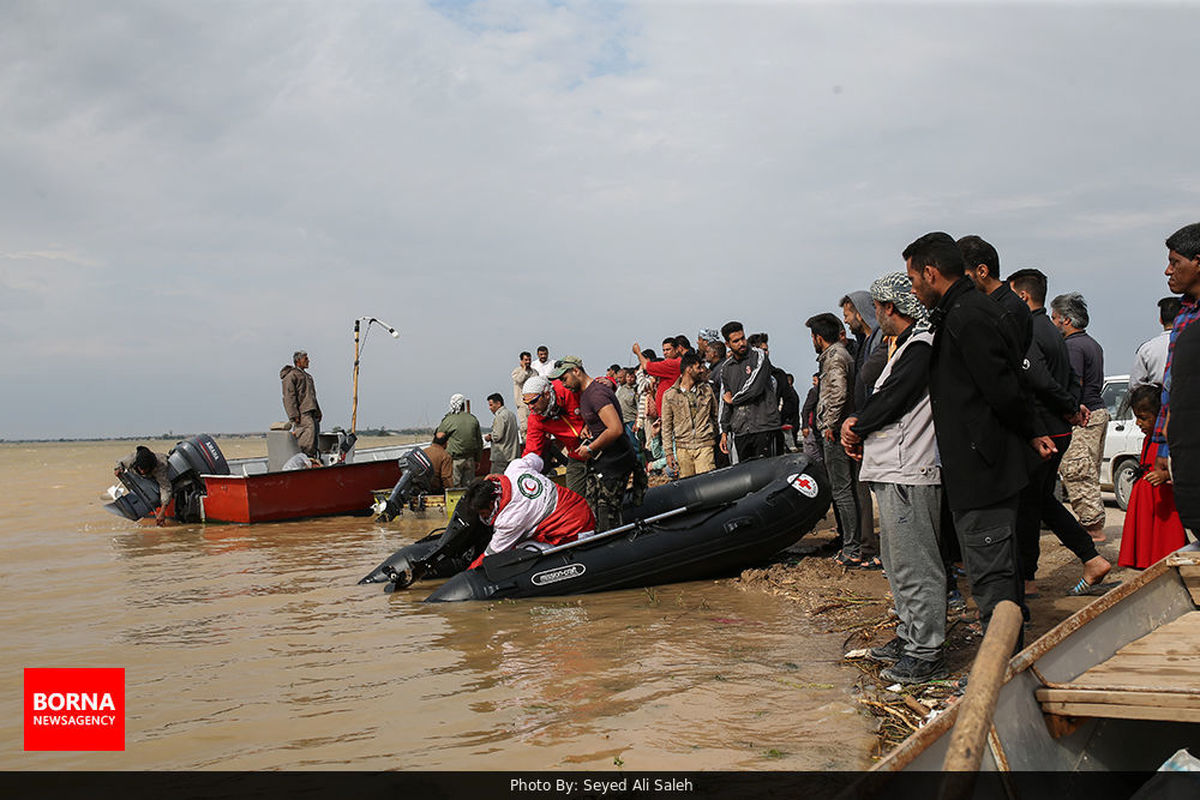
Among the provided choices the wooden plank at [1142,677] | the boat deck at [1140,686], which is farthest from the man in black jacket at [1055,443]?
the wooden plank at [1142,677]

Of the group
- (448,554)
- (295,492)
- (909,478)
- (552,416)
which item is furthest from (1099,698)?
(295,492)

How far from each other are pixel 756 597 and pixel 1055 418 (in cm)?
256

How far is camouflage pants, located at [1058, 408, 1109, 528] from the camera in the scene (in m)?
6.04

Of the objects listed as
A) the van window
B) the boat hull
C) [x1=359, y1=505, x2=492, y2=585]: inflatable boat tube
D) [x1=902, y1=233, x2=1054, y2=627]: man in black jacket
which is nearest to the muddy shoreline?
[x1=902, y1=233, x2=1054, y2=627]: man in black jacket

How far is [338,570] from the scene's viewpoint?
8445 millimetres

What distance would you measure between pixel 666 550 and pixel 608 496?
26.1 inches

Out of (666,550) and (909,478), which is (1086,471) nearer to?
(666,550)

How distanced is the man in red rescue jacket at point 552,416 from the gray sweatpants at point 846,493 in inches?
74.9

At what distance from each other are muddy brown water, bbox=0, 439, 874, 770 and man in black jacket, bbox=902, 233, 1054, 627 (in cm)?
82

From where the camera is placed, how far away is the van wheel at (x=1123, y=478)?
28.4 feet

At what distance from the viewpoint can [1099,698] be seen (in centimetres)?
261

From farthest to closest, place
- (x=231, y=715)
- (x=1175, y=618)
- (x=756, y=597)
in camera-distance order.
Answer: (x=756, y=597) < (x=231, y=715) < (x=1175, y=618)
